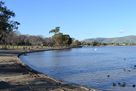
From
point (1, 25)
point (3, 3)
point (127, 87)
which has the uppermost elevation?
point (3, 3)

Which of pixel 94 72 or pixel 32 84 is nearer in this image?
pixel 32 84

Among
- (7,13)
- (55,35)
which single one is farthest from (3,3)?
(55,35)

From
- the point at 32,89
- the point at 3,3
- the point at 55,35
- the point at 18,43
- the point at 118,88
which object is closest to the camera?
the point at 32,89

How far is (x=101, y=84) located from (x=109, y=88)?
264 cm

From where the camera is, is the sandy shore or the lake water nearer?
the sandy shore

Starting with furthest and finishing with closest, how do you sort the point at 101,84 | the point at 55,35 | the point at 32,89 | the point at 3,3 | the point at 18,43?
1. the point at 55,35
2. the point at 18,43
3. the point at 3,3
4. the point at 101,84
5. the point at 32,89

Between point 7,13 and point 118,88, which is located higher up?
point 7,13

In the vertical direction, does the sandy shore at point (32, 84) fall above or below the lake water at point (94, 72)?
above

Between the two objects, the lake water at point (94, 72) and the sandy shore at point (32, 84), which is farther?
the lake water at point (94, 72)

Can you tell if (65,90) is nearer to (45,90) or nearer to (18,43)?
(45,90)

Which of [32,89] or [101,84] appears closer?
[32,89]

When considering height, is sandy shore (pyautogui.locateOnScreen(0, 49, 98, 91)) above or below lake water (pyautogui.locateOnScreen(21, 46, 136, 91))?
above

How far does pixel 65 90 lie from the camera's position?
2077 centimetres

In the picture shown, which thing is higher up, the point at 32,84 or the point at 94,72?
the point at 32,84
